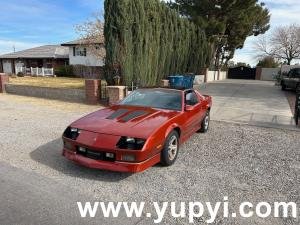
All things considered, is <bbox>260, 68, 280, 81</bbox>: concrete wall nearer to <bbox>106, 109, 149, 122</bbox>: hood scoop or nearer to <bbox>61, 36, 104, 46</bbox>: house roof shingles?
<bbox>61, 36, 104, 46</bbox>: house roof shingles

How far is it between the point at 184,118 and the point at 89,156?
6.99 ft

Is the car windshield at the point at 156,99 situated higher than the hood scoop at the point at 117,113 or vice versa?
the car windshield at the point at 156,99

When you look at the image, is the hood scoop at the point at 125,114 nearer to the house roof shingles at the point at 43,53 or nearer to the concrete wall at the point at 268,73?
the house roof shingles at the point at 43,53

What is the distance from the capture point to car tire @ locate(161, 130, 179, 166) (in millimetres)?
4906

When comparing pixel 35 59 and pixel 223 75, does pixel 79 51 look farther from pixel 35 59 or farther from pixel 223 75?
pixel 223 75

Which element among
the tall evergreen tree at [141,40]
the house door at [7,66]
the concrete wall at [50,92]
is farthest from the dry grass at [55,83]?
the house door at [7,66]

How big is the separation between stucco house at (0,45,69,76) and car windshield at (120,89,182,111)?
108 feet

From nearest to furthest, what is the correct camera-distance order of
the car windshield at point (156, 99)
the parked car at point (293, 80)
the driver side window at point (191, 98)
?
the car windshield at point (156, 99)
the driver side window at point (191, 98)
the parked car at point (293, 80)

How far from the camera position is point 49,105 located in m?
11.7

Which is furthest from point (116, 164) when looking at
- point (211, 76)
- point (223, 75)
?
point (223, 75)

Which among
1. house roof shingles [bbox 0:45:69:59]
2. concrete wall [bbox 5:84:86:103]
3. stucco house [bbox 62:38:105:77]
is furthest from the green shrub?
concrete wall [bbox 5:84:86:103]

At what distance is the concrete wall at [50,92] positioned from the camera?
41.4ft

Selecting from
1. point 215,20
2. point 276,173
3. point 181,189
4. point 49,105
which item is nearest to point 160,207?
point 181,189

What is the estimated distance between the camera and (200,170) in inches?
195
